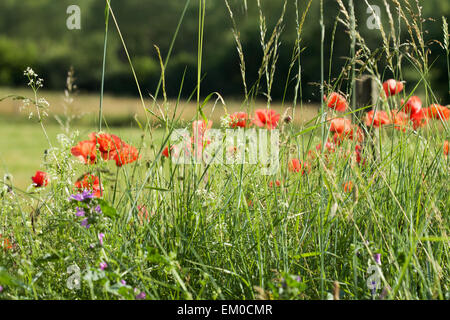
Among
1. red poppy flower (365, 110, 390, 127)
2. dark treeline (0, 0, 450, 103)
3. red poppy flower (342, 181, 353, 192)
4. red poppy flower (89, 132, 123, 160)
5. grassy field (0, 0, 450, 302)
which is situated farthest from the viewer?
dark treeline (0, 0, 450, 103)

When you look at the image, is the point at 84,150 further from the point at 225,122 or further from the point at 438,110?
the point at 438,110

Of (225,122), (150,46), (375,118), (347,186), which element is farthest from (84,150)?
(150,46)

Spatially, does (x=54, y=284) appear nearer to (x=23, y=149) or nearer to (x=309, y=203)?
(x=309, y=203)

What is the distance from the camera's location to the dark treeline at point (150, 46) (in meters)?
20.3

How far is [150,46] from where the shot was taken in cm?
3089

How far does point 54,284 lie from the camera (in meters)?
1.14

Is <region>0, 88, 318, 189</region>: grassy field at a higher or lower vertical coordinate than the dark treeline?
lower

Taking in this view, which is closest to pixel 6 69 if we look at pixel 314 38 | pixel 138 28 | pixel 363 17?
pixel 138 28

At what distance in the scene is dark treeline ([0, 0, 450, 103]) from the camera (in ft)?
66.6

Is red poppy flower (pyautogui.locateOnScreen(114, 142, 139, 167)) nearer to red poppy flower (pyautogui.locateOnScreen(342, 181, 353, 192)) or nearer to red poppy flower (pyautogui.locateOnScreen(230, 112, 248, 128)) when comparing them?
red poppy flower (pyautogui.locateOnScreen(230, 112, 248, 128))

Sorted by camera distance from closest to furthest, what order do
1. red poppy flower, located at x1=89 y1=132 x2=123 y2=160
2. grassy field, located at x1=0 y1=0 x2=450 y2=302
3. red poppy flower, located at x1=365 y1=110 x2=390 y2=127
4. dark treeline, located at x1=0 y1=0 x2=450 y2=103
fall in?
1. grassy field, located at x1=0 y1=0 x2=450 y2=302
2. red poppy flower, located at x1=89 y1=132 x2=123 y2=160
3. red poppy flower, located at x1=365 y1=110 x2=390 y2=127
4. dark treeline, located at x1=0 y1=0 x2=450 y2=103

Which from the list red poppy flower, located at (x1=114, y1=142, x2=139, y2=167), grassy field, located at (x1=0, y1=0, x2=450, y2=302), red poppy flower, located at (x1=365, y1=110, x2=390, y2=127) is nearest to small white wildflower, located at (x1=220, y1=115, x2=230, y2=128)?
grassy field, located at (x1=0, y1=0, x2=450, y2=302)

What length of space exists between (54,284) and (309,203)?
2.18 ft
